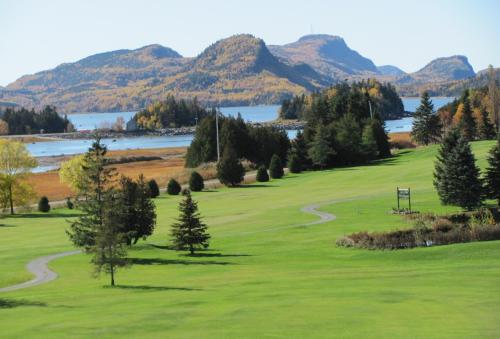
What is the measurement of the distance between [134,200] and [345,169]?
5746cm

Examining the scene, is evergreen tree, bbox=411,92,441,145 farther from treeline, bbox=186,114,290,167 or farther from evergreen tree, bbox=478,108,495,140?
treeline, bbox=186,114,290,167

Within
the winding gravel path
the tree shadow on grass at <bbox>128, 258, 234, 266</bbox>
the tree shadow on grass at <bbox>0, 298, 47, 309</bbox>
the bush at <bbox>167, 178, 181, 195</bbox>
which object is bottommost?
the tree shadow on grass at <bbox>128, 258, 234, 266</bbox>

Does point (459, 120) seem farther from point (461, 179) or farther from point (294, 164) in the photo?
point (461, 179)

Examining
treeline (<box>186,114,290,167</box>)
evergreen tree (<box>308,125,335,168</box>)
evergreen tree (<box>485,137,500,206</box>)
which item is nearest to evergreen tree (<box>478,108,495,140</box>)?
evergreen tree (<box>308,125,335,168</box>)

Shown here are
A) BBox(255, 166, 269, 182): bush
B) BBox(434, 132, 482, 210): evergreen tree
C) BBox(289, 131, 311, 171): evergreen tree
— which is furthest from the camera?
BBox(289, 131, 311, 171): evergreen tree

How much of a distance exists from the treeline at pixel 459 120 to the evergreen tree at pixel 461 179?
52782 mm

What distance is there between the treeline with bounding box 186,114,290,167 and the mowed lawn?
50.9 meters

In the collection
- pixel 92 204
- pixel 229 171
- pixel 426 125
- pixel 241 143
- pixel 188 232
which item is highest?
pixel 426 125

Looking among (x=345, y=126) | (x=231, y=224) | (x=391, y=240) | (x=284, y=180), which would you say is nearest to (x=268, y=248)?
(x=391, y=240)

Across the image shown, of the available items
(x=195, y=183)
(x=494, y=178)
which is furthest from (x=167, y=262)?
(x=195, y=183)

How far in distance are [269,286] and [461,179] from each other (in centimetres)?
2773

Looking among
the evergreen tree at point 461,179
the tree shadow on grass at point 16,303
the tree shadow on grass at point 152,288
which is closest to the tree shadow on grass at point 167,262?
the tree shadow on grass at point 152,288

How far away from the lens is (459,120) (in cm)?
12175

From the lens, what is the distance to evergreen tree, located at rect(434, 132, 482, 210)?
5322 centimetres
